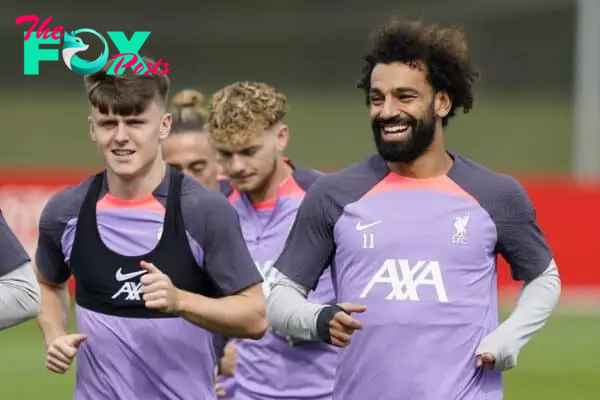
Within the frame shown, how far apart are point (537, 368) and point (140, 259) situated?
9.70 metres

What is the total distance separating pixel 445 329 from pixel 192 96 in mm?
3108

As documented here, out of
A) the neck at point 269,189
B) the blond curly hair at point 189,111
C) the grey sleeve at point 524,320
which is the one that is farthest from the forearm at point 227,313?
the blond curly hair at point 189,111

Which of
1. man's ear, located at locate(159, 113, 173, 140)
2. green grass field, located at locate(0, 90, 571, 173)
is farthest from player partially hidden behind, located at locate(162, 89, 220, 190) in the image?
green grass field, located at locate(0, 90, 571, 173)

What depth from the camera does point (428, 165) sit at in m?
6.25

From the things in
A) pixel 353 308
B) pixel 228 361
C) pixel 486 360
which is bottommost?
pixel 228 361

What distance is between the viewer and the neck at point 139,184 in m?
6.23

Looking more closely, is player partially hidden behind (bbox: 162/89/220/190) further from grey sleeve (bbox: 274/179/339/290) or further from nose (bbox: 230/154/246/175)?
grey sleeve (bbox: 274/179/339/290)

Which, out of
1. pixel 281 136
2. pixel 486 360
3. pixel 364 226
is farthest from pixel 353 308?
pixel 281 136

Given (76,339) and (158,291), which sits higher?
(158,291)

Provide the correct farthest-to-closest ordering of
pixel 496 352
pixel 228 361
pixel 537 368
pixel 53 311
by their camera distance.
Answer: pixel 537 368 < pixel 228 361 < pixel 53 311 < pixel 496 352

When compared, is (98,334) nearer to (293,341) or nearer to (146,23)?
(293,341)

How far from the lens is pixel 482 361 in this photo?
593 centimetres

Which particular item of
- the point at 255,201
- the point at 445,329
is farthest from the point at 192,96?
the point at 445,329

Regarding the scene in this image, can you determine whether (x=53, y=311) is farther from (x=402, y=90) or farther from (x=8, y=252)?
(x=402, y=90)
